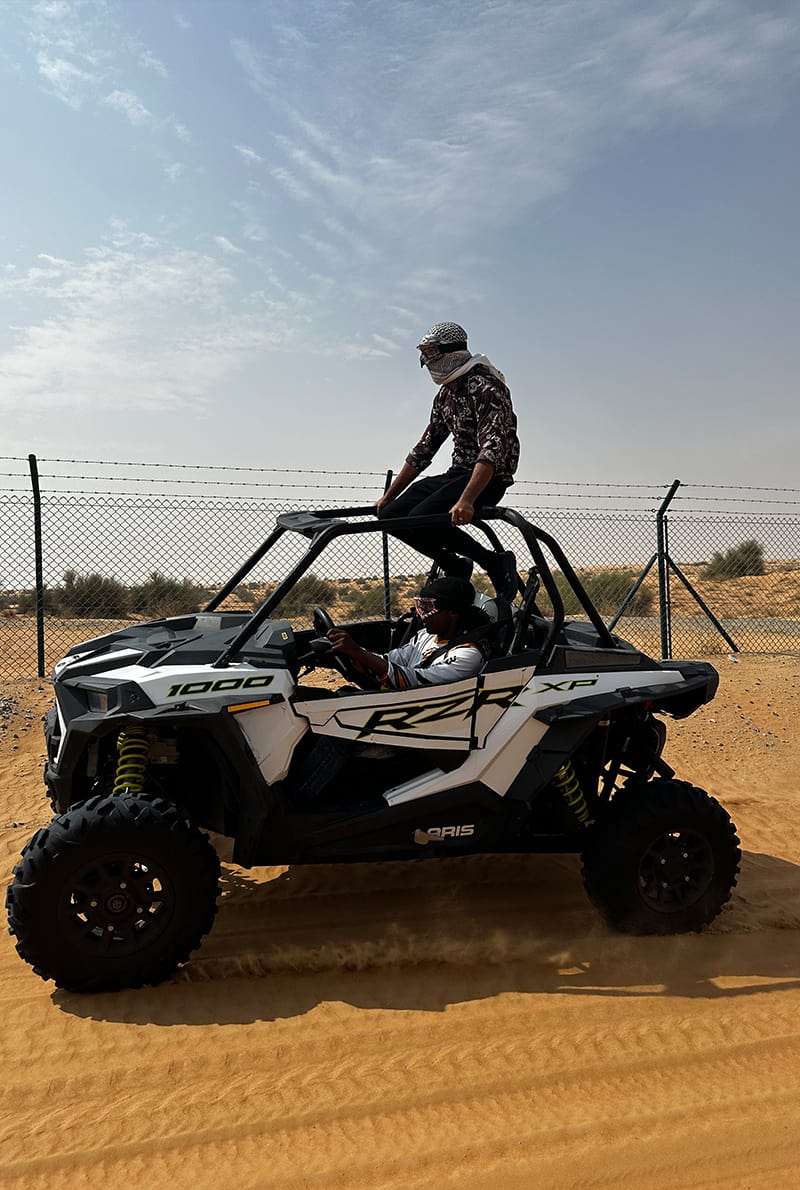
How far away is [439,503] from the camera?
448 cm

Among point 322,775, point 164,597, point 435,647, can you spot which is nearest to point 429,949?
point 322,775

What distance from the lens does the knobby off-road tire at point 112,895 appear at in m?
3.65

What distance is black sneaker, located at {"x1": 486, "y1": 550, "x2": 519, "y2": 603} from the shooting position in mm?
4742

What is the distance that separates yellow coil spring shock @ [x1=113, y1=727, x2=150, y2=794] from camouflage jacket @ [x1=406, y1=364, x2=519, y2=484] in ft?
6.53

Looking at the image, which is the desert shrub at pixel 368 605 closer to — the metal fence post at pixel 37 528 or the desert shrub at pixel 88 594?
the desert shrub at pixel 88 594

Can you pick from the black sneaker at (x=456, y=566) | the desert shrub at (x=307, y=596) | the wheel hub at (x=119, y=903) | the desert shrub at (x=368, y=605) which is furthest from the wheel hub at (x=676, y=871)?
the desert shrub at (x=307, y=596)

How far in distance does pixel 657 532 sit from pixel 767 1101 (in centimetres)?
882

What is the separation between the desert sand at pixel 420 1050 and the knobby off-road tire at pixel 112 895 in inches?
6.7

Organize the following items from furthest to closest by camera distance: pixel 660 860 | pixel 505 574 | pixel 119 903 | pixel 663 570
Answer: pixel 663 570, pixel 505 574, pixel 660 860, pixel 119 903

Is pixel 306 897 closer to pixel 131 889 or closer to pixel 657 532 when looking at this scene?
pixel 131 889

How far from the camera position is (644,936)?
14.4ft

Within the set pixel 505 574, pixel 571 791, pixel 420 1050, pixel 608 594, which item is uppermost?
pixel 505 574

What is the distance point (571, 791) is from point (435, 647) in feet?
3.07

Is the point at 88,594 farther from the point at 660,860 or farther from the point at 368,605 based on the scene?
the point at 660,860
